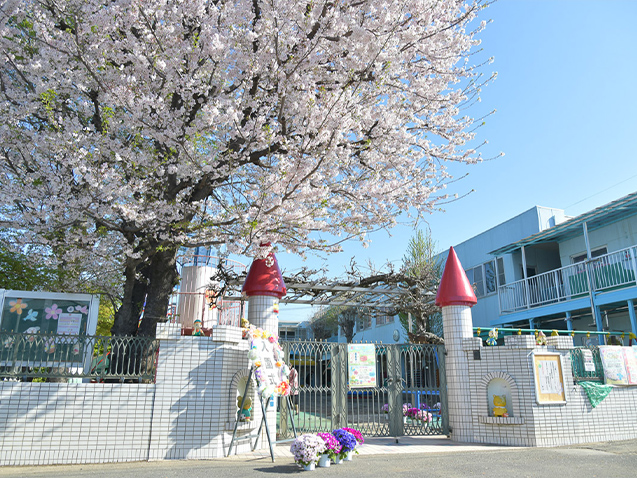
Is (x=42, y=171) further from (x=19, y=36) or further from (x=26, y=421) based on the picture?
(x=26, y=421)

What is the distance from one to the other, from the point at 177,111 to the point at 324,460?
6306mm

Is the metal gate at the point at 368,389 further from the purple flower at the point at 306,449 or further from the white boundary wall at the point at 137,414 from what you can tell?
the purple flower at the point at 306,449

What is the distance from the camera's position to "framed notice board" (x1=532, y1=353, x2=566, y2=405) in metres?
8.82

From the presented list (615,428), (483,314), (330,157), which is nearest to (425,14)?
(330,157)

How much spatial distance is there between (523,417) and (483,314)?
39.5ft

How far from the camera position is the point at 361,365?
9.85 metres

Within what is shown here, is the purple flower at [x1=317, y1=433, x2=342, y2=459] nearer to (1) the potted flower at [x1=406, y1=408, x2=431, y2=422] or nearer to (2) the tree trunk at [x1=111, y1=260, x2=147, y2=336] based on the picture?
(1) the potted flower at [x1=406, y1=408, x2=431, y2=422]

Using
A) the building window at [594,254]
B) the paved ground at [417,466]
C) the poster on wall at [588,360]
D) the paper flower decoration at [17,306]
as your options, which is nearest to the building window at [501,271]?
the building window at [594,254]

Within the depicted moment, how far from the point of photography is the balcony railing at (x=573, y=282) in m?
13.4

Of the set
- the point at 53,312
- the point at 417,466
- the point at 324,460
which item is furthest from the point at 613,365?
the point at 53,312

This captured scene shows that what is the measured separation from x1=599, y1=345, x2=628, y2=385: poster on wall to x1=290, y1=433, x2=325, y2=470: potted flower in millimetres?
6991

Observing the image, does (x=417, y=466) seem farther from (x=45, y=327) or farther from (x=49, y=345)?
(x=45, y=327)

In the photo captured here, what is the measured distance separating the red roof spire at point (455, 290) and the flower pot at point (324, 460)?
15.1 feet

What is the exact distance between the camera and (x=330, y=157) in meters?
Answer: 7.88
